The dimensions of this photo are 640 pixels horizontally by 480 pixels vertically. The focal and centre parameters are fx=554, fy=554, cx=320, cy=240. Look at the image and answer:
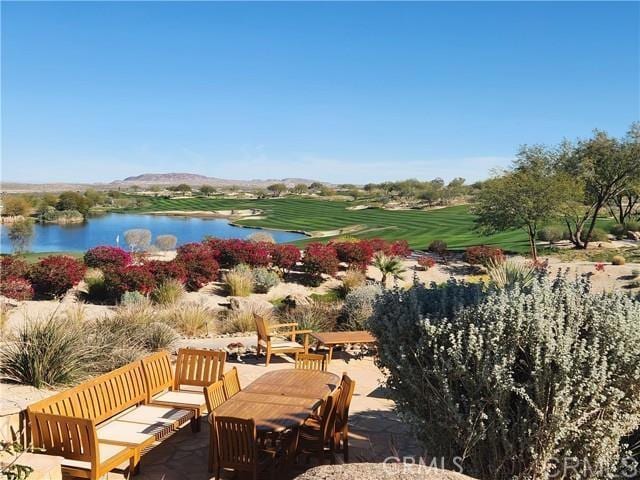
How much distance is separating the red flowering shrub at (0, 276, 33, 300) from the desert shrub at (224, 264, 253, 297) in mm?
5459

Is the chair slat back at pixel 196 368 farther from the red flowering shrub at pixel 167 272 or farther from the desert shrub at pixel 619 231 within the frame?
the desert shrub at pixel 619 231

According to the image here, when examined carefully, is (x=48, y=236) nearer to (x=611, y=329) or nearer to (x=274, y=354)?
(x=274, y=354)

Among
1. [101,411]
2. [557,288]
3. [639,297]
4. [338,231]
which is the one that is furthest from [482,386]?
[338,231]

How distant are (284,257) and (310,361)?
12.1 meters

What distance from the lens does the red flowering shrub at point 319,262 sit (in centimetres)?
1903

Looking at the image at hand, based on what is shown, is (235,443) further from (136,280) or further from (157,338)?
(136,280)

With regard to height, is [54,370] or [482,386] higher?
[482,386]

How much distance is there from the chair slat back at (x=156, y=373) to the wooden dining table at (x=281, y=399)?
1.17m

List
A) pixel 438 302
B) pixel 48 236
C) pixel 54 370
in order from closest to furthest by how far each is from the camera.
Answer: pixel 438 302 → pixel 54 370 → pixel 48 236

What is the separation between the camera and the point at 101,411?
5418 millimetres

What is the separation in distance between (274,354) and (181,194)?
10987cm

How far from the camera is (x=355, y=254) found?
68.0ft

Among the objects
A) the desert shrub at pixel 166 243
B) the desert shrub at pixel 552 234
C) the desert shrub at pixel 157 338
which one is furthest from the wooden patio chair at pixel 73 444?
the desert shrub at pixel 552 234

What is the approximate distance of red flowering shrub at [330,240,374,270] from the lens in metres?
20.8
